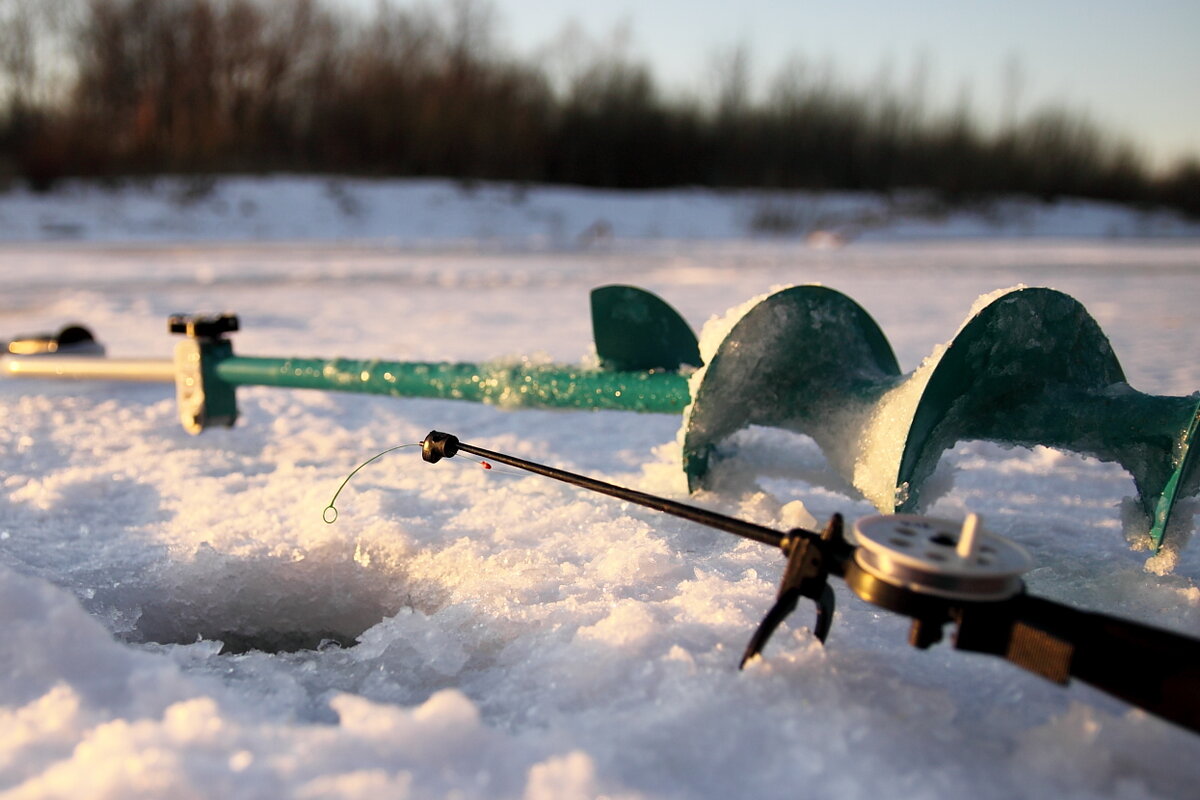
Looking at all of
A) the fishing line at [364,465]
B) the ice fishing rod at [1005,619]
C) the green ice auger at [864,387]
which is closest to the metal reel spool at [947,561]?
the ice fishing rod at [1005,619]

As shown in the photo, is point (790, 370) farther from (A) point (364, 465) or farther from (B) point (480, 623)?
(A) point (364, 465)

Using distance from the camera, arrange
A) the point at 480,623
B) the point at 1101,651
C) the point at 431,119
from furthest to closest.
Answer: the point at 431,119, the point at 480,623, the point at 1101,651

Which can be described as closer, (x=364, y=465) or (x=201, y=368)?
(x=364, y=465)

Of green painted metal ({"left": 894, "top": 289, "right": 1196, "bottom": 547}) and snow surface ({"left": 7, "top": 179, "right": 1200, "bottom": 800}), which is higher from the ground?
green painted metal ({"left": 894, "top": 289, "right": 1196, "bottom": 547})

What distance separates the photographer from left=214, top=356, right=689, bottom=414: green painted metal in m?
1.54

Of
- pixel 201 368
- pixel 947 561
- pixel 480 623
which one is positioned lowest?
pixel 480 623

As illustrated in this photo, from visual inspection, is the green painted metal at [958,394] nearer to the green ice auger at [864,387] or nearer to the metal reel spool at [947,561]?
the green ice auger at [864,387]

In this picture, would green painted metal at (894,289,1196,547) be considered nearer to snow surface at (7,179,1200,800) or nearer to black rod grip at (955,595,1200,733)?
snow surface at (7,179,1200,800)

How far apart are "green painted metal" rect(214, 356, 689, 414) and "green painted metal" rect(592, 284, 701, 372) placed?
74 millimetres

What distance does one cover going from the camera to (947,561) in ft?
2.60

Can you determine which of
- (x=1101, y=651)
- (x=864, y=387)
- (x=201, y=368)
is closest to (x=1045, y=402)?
(x=864, y=387)

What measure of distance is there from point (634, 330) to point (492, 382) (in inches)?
11.5

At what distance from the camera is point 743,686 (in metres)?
0.95

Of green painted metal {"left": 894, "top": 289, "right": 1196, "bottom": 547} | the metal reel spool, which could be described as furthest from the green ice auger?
the metal reel spool
